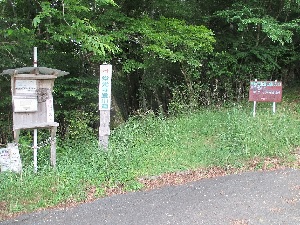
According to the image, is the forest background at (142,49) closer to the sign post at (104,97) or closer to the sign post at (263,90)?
the sign post at (104,97)

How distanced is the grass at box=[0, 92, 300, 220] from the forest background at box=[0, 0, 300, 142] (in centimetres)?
101

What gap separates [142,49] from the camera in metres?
8.11

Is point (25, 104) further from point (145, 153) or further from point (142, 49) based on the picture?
point (142, 49)

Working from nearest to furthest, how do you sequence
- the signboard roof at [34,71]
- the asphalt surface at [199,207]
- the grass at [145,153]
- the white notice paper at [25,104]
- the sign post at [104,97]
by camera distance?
the asphalt surface at [199,207] < the grass at [145,153] < the signboard roof at [34,71] < the white notice paper at [25,104] < the sign post at [104,97]

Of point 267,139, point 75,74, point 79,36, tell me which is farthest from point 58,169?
point 267,139

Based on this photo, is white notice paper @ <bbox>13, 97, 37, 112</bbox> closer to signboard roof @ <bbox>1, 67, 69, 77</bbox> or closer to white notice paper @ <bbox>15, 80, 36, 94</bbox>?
white notice paper @ <bbox>15, 80, 36, 94</bbox>

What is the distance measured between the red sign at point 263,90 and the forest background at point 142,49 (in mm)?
1138

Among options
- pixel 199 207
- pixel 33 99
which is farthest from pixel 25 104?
pixel 199 207

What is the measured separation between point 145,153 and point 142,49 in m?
2.98

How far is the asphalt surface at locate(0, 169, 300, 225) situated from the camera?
4039 mm

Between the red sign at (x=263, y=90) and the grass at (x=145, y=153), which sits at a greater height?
the red sign at (x=263, y=90)

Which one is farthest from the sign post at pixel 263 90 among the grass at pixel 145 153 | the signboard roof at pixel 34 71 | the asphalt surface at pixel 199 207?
the signboard roof at pixel 34 71

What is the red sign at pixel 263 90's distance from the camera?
8281 millimetres

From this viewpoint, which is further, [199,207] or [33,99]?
[33,99]
